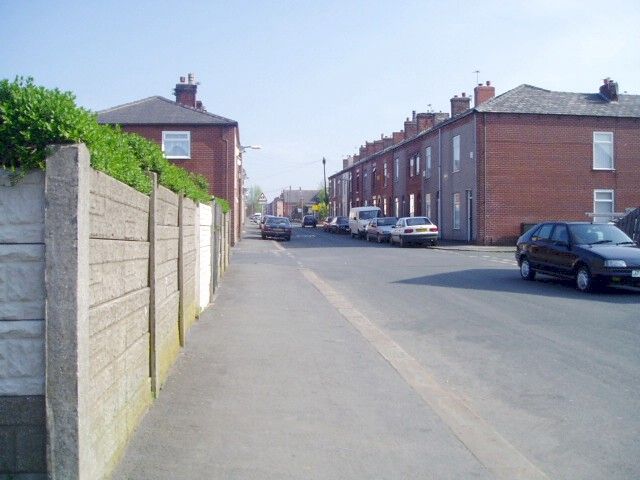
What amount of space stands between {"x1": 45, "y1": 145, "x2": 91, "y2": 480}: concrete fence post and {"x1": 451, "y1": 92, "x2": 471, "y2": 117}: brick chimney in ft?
135

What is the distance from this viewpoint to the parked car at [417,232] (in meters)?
37.4

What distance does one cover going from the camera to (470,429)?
19.4 ft

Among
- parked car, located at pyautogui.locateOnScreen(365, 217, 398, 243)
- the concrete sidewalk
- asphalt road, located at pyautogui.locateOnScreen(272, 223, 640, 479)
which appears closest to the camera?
the concrete sidewalk

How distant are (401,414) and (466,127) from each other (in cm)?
3428

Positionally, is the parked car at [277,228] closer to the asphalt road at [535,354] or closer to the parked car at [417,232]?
the parked car at [417,232]

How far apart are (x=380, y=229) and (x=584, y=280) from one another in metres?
28.3

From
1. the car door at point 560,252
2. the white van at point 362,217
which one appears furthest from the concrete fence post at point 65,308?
the white van at point 362,217

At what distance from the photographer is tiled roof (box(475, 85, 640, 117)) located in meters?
37.2

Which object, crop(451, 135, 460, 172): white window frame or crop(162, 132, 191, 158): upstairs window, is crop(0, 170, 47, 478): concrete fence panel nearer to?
crop(162, 132, 191, 158): upstairs window

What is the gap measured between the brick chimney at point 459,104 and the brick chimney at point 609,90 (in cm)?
770

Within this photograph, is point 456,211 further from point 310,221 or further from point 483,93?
point 310,221

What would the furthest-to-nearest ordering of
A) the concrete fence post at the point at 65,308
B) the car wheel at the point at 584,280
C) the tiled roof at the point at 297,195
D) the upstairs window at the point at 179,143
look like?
the tiled roof at the point at 297,195, the upstairs window at the point at 179,143, the car wheel at the point at 584,280, the concrete fence post at the point at 65,308

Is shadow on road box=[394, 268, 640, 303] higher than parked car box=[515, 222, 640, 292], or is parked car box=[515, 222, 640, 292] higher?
parked car box=[515, 222, 640, 292]

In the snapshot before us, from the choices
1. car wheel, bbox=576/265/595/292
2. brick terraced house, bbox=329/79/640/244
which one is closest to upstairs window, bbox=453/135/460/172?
brick terraced house, bbox=329/79/640/244
